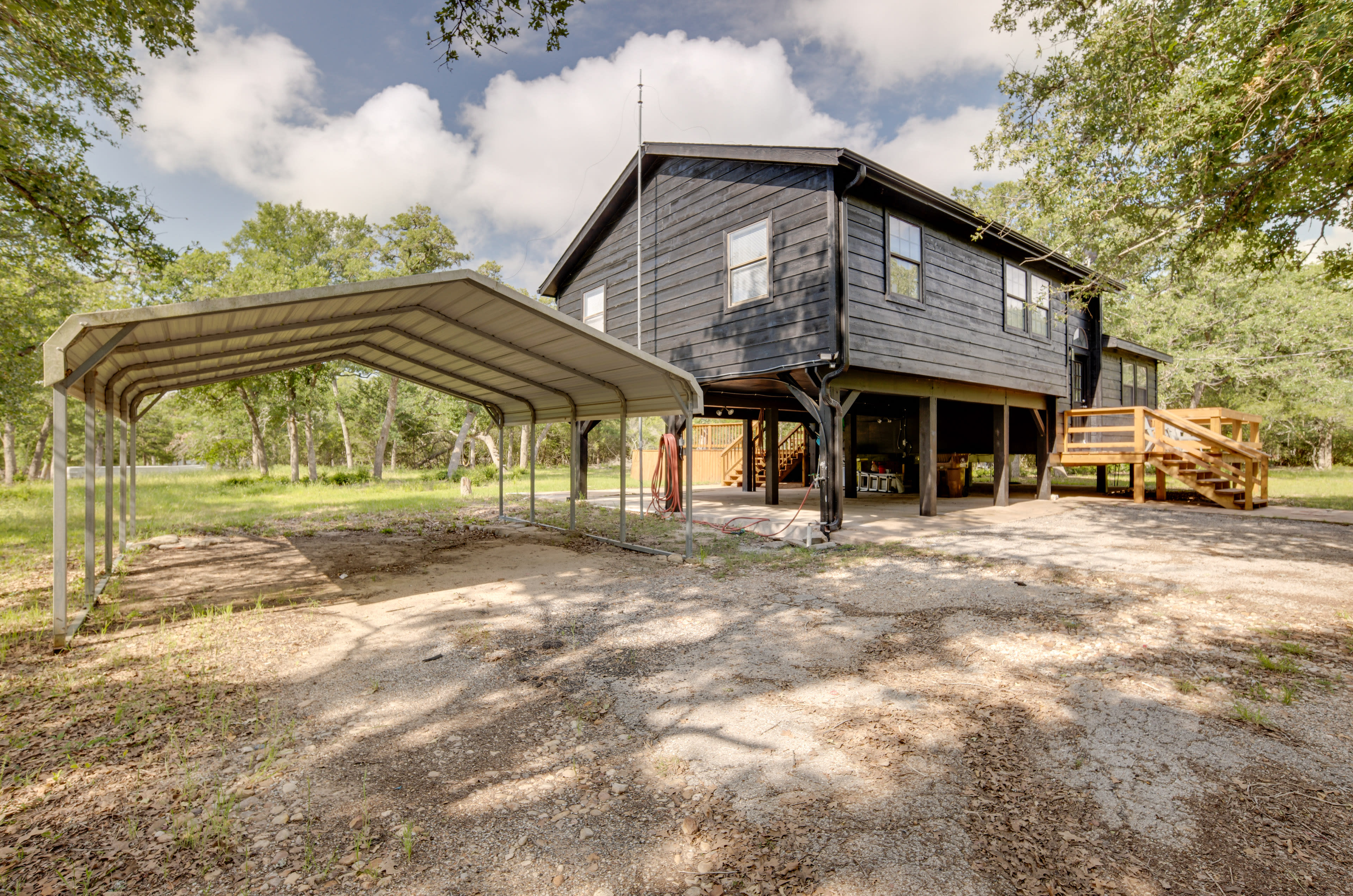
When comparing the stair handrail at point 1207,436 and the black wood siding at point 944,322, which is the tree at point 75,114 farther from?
the stair handrail at point 1207,436

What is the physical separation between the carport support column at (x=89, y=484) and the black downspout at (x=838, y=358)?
27.2ft

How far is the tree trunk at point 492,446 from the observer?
3395 cm

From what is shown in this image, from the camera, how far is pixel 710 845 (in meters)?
2.22

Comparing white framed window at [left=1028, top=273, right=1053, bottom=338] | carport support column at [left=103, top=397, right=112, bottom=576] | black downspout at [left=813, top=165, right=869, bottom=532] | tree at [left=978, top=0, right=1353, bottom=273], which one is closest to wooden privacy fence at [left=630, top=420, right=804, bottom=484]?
white framed window at [left=1028, top=273, right=1053, bottom=338]

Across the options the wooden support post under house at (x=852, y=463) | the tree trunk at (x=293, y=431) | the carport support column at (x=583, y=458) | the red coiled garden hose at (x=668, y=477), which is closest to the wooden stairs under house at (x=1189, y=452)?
the wooden support post under house at (x=852, y=463)

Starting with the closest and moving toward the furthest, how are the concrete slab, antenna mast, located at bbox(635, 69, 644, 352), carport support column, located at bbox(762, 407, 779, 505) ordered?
the concrete slab → antenna mast, located at bbox(635, 69, 644, 352) → carport support column, located at bbox(762, 407, 779, 505)

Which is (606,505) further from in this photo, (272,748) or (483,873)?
(483,873)

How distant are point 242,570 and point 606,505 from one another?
832cm

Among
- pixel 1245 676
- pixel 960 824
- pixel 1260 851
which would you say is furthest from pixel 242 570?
pixel 1245 676

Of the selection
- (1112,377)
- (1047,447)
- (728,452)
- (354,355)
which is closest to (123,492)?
(354,355)

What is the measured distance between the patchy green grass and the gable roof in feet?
22.2

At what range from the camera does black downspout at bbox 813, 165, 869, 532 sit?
878 cm

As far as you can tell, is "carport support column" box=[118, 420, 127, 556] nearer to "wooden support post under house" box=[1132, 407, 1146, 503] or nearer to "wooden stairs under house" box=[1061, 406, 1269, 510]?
"wooden stairs under house" box=[1061, 406, 1269, 510]

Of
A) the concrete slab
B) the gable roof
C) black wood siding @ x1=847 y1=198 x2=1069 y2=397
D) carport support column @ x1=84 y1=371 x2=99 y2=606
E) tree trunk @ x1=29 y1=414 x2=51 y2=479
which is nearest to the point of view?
carport support column @ x1=84 y1=371 x2=99 y2=606
